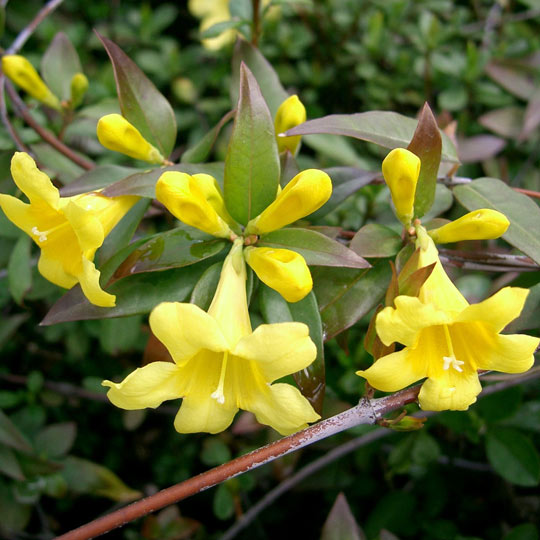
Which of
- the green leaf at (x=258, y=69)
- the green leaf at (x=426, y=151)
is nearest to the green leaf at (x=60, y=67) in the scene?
the green leaf at (x=258, y=69)

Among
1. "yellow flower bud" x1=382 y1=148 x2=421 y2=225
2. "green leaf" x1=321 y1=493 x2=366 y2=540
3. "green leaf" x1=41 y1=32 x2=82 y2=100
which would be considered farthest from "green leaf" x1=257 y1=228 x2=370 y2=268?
"green leaf" x1=41 y1=32 x2=82 y2=100

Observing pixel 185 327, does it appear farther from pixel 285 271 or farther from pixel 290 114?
pixel 290 114

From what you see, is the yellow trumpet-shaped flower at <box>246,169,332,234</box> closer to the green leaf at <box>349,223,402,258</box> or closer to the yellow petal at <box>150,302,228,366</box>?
the green leaf at <box>349,223,402,258</box>

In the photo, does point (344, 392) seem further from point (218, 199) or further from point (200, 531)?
point (218, 199)

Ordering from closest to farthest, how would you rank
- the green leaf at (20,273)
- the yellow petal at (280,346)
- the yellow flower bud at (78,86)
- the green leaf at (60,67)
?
the yellow petal at (280,346) → the green leaf at (20,273) → the yellow flower bud at (78,86) → the green leaf at (60,67)

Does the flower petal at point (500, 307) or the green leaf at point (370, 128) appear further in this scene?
the green leaf at point (370, 128)

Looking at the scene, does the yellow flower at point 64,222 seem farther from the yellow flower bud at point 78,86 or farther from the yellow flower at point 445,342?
the yellow flower bud at point 78,86

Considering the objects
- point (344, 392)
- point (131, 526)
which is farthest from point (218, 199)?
Result: point (131, 526)
